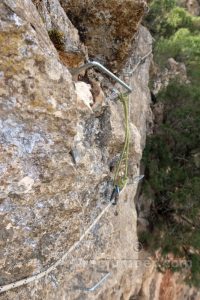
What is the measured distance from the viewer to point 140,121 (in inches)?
315

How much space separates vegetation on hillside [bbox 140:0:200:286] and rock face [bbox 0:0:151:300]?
4.96 m

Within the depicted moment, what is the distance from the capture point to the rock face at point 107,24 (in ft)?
14.9

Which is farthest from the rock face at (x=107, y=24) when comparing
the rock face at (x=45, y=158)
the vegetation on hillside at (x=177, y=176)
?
the vegetation on hillside at (x=177, y=176)

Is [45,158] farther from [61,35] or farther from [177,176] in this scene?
[177,176]

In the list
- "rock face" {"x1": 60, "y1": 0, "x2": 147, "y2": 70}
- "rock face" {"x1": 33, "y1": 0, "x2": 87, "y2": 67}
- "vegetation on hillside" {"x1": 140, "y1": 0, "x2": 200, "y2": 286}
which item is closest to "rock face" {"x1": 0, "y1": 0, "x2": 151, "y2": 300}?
"rock face" {"x1": 33, "y1": 0, "x2": 87, "y2": 67}

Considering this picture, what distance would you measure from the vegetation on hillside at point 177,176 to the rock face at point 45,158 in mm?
4956

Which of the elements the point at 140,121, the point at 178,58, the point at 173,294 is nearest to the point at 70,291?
the point at 140,121

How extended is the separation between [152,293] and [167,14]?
41.9 feet

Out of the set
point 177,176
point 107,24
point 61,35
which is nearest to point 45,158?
point 61,35

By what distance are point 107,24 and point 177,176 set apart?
17.6 ft

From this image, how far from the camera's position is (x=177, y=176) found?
9258mm

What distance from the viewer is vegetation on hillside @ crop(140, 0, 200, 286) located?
901cm

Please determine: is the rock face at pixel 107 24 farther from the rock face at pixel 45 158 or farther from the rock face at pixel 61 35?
the rock face at pixel 61 35

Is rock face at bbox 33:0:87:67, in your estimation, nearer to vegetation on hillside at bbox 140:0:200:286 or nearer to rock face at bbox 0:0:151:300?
rock face at bbox 0:0:151:300
